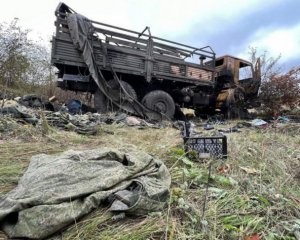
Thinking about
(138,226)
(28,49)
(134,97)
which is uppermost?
(28,49)

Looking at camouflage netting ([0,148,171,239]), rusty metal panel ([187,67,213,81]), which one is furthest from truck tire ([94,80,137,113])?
camouflage netting ([0,148,171,239])

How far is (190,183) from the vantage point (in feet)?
6.37

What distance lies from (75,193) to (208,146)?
1610mm

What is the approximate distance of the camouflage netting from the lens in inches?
48.5

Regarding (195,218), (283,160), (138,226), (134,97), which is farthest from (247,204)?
(134,97)

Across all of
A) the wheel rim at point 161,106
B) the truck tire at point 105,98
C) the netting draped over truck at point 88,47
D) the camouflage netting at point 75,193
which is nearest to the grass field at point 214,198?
the camouflage netting at point 75,193

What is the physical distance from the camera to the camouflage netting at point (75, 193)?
4.04 ft

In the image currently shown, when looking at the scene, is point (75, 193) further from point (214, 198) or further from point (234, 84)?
point (234, 84)

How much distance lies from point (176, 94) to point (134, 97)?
207 centimetres

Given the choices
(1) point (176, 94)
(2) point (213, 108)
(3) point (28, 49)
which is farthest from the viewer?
(3) point (28, 49)

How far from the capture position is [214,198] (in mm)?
1722

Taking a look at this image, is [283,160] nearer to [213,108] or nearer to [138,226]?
[138,226]

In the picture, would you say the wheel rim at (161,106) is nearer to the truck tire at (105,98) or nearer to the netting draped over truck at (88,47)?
the netting draped over truck at (88,47)

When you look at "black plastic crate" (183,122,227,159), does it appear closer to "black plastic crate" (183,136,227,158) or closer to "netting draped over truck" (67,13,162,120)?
"black plastic crate" (183,136,227,158)
